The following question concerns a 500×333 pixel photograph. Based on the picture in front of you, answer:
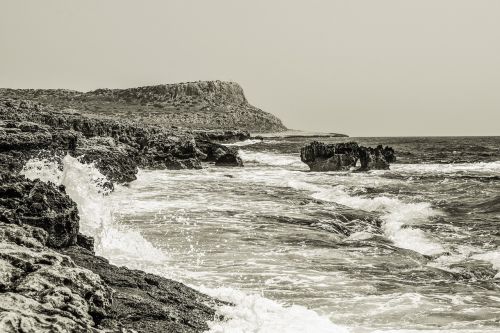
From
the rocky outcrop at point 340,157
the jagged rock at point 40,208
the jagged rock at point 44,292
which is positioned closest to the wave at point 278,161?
the rocky outcrop at point 340,157

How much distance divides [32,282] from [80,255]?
2.73 meters

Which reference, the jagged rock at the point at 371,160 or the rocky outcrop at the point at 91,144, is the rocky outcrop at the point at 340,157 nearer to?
the jagged rock at the point at 371,160

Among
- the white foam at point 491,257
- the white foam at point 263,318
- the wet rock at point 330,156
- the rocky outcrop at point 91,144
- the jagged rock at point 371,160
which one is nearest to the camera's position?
the white foam at point 263,318

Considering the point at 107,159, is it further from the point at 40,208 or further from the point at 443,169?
the point at 443,169

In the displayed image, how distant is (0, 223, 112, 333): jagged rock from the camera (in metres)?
4.19

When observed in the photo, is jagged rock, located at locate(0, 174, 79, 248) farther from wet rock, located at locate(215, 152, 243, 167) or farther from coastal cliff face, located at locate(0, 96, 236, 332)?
wet rock, located at locate(215, 152, 243, 167)

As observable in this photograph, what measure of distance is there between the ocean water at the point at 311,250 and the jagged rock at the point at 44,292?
1.63m

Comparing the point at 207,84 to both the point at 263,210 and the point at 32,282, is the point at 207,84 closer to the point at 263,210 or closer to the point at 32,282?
the point at 263,210

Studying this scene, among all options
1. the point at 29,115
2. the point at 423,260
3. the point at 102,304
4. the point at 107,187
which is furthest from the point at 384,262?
the point at 29,115

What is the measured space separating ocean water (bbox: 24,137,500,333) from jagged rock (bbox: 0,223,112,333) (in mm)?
1630

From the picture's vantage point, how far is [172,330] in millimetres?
5664

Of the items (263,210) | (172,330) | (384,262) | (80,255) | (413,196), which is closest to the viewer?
(172,330)

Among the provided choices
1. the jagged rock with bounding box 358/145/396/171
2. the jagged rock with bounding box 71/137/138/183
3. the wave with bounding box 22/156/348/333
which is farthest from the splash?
the jagged rock with bounding box 358/145/396/171

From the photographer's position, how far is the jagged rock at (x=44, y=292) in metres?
4.19
